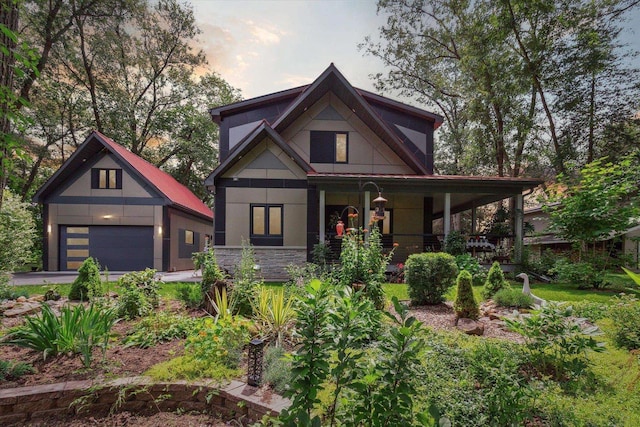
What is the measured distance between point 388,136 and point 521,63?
801cm

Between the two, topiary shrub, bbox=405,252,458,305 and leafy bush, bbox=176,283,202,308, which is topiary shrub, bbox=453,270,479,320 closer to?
topiary shrub, bbox=405,252,458,305

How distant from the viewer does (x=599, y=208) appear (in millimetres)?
8367

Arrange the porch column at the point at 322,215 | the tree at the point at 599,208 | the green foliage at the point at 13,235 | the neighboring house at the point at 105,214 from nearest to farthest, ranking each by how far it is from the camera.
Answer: the green foliage at the point at 13,235 < the tree at the point at 599,208 < the porch column at the point at 322,215 < the neighboring house at the point at 105,214

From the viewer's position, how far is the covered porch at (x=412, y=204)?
10.9 meters

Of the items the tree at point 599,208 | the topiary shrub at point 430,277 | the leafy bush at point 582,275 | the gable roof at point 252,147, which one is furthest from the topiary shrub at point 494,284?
the gable roof at point 252,147

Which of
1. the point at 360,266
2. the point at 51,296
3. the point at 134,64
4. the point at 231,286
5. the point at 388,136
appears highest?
the point at 134,64

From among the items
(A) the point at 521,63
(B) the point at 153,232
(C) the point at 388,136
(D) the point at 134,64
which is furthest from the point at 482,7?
(D) the point at 134,64

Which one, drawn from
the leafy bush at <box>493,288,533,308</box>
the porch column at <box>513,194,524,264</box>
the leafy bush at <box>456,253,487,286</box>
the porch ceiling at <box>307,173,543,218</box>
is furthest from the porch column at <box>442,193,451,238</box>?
the leafy bush at <box>493,288,533,308</box>

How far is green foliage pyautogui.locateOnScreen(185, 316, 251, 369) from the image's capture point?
3.42 meters

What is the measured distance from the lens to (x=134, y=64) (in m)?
20.8

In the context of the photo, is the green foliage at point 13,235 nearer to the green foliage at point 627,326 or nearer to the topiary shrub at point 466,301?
the topiary shrub at point 466,301

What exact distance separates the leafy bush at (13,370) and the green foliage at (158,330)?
0.95 meters

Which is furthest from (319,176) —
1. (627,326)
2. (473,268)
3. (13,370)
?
(13,370)

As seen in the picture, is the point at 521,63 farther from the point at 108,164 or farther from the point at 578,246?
the point at 108,164
